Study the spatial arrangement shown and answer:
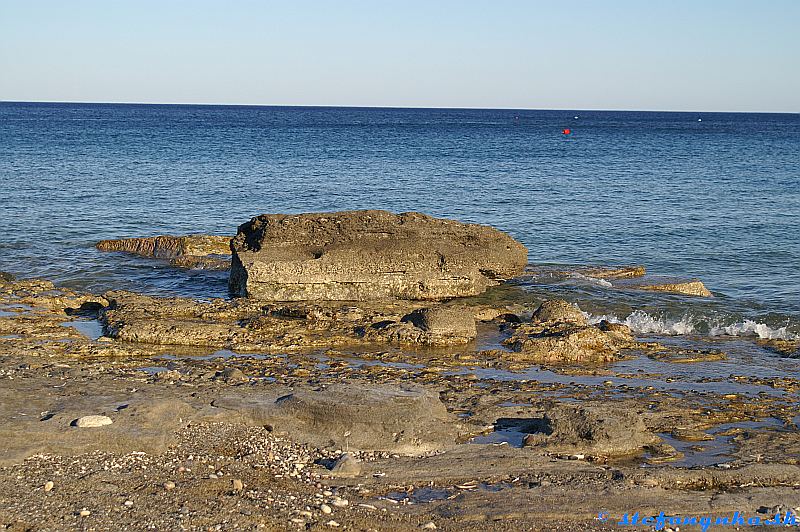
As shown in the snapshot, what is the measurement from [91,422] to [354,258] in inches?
332

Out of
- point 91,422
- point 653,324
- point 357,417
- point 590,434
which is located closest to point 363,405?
point 357,417

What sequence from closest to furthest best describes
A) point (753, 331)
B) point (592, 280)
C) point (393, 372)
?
point (393, 372) → point (753, 331) → point (592, 280)

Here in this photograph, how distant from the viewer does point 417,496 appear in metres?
8.33

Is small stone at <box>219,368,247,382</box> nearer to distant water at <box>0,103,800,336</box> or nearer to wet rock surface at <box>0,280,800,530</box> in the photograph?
wet rock surface at <box>0,280,800,530</box>

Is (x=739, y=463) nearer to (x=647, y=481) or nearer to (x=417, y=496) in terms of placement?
(x=647, y=481)

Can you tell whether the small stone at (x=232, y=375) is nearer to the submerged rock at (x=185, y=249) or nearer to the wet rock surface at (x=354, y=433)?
the wet rock surface at (x=354, y=433)

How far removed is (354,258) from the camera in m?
17.4

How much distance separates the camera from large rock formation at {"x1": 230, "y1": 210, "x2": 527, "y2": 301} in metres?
17.2

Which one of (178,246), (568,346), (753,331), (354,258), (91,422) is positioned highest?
(354,258)

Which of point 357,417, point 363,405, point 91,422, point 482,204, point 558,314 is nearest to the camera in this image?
point 91,422

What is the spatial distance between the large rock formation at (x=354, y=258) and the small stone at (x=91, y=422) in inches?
294

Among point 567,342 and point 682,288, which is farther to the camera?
point 682,288

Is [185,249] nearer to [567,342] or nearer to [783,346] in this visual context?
[567,342]

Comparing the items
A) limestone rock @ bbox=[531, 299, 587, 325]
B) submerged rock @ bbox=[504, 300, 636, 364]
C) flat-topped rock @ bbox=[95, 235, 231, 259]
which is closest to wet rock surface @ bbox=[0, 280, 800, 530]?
submerged rock @ bbox=[504, 300, 636, 364]
